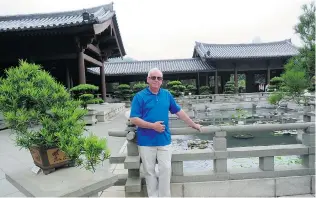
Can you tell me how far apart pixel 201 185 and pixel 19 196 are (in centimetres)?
241

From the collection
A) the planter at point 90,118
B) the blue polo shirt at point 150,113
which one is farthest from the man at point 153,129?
the planter at point 90,118

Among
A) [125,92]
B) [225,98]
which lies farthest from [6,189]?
[225,98]

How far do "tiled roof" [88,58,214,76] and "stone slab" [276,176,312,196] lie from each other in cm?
2127

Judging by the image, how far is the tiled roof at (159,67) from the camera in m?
24.6

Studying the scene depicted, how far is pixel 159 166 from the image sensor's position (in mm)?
2879

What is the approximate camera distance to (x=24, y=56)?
31.4 ft

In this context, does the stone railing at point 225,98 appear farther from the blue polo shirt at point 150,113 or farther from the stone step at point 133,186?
the blue polo shirt at point 150,113

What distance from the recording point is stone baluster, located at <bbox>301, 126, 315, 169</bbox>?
11.6ft

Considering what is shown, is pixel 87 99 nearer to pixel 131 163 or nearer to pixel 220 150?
pixel 131 163

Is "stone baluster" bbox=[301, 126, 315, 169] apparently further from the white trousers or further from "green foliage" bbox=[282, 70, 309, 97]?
"green foliage" bbox=[282, 70, 309, 97]

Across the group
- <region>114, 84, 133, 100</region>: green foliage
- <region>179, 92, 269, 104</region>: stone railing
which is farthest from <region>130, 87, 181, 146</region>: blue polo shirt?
<region>114, 84, 133, 100</region>: green foliage

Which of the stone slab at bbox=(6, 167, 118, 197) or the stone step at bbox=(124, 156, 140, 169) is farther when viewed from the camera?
the stone step at bbox=(124, 156, 140, 169)

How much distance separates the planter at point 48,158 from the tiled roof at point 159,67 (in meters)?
21.8

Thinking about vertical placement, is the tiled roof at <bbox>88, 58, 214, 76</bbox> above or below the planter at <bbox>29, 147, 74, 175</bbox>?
above
